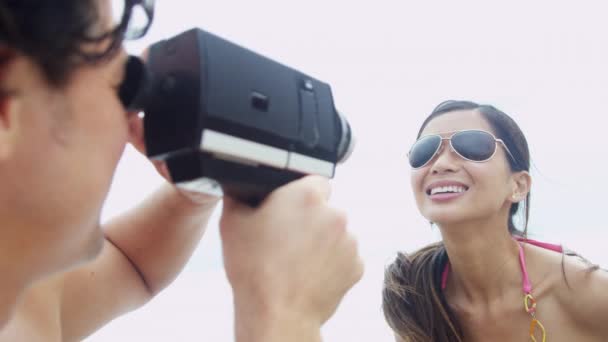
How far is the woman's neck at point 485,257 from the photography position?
2.30 m

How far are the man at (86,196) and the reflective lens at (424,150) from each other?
5.43 ft

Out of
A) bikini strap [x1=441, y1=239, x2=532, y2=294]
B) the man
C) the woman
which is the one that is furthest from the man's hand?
Result: bikini strap [x1=441, y1=239, x2=532, y2=294]

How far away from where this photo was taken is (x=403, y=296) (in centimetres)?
251

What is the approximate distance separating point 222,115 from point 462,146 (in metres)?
1.85

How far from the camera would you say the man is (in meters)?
0.61

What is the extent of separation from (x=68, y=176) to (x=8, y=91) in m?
0.13

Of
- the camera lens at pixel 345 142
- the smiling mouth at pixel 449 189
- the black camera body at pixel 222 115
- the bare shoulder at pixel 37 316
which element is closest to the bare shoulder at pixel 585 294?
the smiling mouth at pixel 449 189

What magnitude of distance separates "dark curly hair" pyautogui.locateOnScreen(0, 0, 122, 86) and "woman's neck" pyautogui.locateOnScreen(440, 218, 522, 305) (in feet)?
6.38

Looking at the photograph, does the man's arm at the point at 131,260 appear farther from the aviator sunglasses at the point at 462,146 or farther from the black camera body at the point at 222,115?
the aviator sunglasses at the point at 462,146

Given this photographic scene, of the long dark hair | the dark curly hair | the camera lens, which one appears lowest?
the long dark hair

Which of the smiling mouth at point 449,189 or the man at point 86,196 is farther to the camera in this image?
the smiling mouth at point 449,189

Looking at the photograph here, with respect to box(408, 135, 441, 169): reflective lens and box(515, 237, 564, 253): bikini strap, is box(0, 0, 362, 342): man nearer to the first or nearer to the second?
box(408, 135, 441, 169): reflective lens

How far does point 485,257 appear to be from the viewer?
2.33 meters

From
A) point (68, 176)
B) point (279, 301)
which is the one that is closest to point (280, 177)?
point (279, 301)
